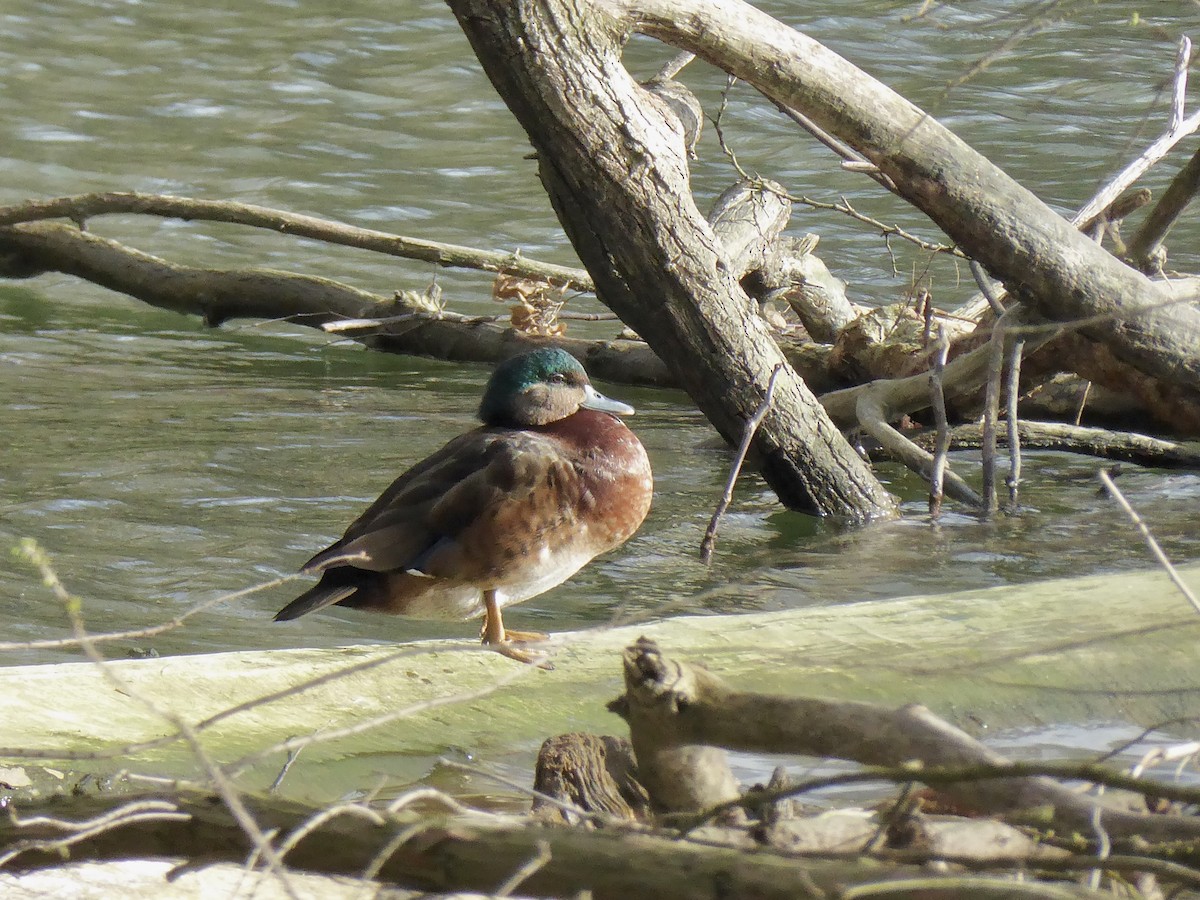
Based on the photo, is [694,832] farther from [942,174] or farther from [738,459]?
[942,174]

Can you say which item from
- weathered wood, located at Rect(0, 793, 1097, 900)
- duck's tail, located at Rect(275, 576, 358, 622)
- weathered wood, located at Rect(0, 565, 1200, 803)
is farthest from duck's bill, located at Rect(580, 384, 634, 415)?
weathered wood, located at Rect(0, 793, 1097, 900)

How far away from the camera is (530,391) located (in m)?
4.22

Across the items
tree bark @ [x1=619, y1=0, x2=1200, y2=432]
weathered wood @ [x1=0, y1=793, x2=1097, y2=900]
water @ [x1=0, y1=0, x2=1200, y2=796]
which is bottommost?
water @ [x1=0, y1=0, x2=1200, y2=796]

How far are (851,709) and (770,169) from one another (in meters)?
9.67

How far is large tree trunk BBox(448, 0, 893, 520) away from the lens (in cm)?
425

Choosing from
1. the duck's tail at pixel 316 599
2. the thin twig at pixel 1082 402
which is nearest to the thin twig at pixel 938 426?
the thin twig at pixel 1082 402

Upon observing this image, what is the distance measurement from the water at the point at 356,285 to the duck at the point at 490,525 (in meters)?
0.30

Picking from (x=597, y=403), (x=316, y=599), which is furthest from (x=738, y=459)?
(x=316, y=599)

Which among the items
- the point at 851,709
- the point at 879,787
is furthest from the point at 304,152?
the point at 851,709

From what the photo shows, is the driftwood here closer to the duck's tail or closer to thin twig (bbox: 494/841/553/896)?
thin twig (bbox: 494/841/553/896)

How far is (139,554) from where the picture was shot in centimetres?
508

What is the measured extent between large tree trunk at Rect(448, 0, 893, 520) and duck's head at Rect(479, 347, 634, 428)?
470mm

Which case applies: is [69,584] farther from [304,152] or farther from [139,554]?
[304,152]

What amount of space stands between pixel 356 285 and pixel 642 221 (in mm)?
5453
